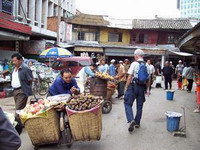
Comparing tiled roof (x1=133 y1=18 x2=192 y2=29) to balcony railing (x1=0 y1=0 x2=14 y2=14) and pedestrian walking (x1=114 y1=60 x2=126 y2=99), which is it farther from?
pedestrian walking (x1=114 y1=60 x2=126 y2=99)

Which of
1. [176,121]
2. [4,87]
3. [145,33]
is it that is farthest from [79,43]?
[176,121]

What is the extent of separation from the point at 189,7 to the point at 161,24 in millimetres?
53829

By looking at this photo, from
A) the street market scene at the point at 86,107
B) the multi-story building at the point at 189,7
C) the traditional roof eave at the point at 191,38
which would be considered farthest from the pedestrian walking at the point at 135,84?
the multi-story building at the point at 189,7

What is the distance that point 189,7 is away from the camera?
7756cm

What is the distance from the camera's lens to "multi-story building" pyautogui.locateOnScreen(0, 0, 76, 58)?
16.7 meters

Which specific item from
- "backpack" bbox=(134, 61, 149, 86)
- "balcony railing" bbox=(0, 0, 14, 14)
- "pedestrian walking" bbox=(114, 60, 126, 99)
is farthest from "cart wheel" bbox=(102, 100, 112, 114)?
"balcony railing" bbox=(0, 0, 14, 14)

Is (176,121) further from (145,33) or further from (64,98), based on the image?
(145,33)

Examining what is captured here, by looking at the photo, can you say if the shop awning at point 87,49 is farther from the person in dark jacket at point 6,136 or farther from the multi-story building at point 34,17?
the person in dark jacket at point 6,136

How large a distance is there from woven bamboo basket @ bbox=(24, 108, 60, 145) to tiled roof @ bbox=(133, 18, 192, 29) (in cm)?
2620

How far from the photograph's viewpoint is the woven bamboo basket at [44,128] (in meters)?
4.52

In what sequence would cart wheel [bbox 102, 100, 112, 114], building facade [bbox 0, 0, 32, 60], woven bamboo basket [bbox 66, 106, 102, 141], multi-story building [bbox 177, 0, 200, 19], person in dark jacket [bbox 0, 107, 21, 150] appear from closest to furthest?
person in dark jacket [bbox 0, 107, 21, 150]
woven bamboo basket [bbox 66, 106, 102, 141]
cart wheel [bbox 102, 100, 112, 114]
building facade [bbox 0, 0, 32, 60]
multi-story building [bbox 177, 0, 200, 19]

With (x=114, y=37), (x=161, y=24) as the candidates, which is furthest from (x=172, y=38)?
(x=114, y=37)

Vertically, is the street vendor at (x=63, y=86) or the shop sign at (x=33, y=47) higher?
the shop sign at (x=33, y=47)

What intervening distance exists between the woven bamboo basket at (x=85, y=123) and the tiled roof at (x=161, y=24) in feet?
85.6
